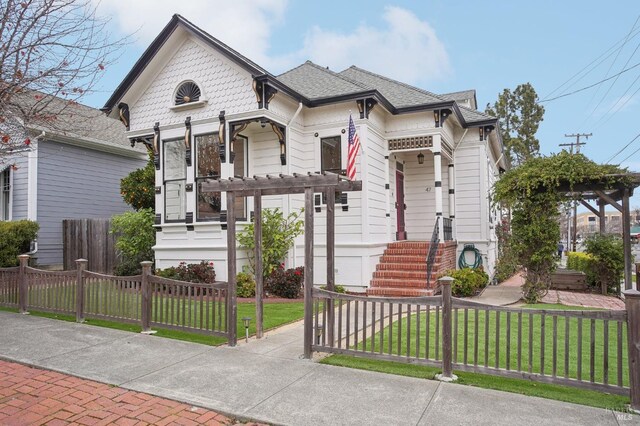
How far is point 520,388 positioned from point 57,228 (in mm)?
15073

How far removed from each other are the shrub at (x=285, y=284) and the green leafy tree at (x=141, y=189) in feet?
17.8

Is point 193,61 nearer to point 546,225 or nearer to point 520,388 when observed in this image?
point 546,225

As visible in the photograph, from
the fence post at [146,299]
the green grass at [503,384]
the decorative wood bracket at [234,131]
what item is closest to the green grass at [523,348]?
the green grass at [503,384]

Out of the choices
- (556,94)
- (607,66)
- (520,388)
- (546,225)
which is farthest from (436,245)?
(556,94)

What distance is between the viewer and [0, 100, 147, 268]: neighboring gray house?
46.5 ft

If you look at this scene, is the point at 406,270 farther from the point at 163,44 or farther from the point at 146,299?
the point at 163,44

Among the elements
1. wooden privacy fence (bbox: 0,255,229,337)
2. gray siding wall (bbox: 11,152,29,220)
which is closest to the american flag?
wooden privacy fence (bbox: 0,255,229,337)

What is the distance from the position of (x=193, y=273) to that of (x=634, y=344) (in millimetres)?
8832

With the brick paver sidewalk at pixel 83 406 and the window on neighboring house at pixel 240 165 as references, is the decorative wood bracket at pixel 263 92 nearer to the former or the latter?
the window on neighboring house at pixel 240 165

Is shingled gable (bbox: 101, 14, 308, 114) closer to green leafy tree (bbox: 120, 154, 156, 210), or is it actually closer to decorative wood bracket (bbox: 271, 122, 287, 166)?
decorative wood bracket (bbox: 271, 122, 287, 166)

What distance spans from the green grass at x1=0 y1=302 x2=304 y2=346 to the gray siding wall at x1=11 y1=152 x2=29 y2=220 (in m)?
6.89

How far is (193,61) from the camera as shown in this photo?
447 inches

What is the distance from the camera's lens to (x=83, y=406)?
4094 mm

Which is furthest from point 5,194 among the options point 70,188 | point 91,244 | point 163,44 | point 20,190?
point 163,44
